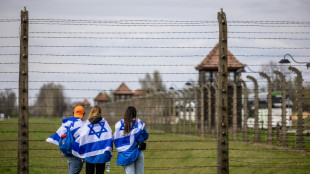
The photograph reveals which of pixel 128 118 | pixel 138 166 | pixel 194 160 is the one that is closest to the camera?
pixel 128 118

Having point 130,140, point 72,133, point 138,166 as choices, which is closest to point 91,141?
point 72,133

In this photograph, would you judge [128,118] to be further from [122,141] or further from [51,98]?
[51,98]

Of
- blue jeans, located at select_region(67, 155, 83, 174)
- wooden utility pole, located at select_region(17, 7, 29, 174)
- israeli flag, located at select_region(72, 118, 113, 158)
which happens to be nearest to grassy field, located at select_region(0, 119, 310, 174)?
wooden utility pole, located at select_region(17, 7, 29, 174)

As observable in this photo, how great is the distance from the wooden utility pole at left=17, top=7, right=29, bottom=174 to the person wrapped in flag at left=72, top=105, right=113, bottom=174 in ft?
2.66

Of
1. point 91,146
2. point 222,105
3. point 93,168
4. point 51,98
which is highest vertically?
point 51,98

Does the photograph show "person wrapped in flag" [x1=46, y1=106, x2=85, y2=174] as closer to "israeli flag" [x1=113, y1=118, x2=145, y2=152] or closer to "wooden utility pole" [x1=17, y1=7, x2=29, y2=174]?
"wooden utility pole" [x1=17, y1=7, x2=29, y2=174]

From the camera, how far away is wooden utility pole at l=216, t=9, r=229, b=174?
814cm

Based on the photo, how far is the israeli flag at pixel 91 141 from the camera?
7.67m

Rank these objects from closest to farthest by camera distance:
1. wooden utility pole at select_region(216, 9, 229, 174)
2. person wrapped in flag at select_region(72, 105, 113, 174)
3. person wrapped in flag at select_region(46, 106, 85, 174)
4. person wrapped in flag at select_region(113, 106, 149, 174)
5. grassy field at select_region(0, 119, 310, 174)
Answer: person wrapped in flag at select_region(72, 105, 113, 174) < person wrapped in flag at select_region(113, 106, 149, 174) < person wrapped in flag at select_region(46, 106, 85, 174) < wooden utility pole at select_region(216, 9, 229, 174) < grassy field at select_region(0, 119, 310, 174)

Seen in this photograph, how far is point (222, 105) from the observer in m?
8.27

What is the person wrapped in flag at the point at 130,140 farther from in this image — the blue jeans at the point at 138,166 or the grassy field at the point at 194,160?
the grassy field at the point at 194,160

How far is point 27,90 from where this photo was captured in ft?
26.1

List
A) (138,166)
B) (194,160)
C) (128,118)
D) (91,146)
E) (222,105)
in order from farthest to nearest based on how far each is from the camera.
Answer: (194,160)
(222,105)
(138,166)
(128,118)
(91,146)

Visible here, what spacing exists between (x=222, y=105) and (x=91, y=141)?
7.39ft
